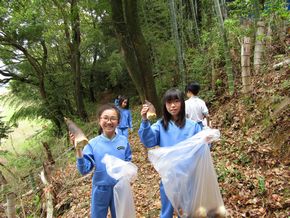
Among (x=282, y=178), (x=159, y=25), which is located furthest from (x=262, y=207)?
(x=159, y=25)

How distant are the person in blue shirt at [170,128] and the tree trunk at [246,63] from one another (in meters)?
3.48

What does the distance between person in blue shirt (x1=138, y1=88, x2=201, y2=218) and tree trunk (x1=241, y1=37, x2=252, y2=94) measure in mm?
3480

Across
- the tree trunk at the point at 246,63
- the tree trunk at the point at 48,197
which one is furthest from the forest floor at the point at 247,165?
the tree trunk at the point at 48,197

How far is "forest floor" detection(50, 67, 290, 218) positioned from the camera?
A: 3.35m

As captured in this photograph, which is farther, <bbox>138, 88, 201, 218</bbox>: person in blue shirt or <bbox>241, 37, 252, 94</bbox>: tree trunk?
<bbox>241, 37, 252, 94</bbox>: tree trunk

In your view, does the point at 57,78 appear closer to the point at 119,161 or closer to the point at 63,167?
the point at 63,167

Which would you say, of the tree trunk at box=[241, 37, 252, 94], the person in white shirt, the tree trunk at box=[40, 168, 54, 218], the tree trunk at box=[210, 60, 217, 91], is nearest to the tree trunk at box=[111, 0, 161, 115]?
the tree trunk at box=[210, 60, 217, 91]

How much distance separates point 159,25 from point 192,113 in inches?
284

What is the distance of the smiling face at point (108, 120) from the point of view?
8.66 ft

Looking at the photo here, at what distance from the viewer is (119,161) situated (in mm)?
2494

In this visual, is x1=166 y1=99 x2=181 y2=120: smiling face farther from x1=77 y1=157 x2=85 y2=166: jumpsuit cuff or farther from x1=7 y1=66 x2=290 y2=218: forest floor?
x1=7 y1=66 x2=290 y2=218: forest floor

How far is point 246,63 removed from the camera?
18.8ft

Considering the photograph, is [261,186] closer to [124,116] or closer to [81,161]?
[81,161]

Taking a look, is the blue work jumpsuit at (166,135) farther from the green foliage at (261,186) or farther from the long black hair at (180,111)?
the green foliage at (261,186)
